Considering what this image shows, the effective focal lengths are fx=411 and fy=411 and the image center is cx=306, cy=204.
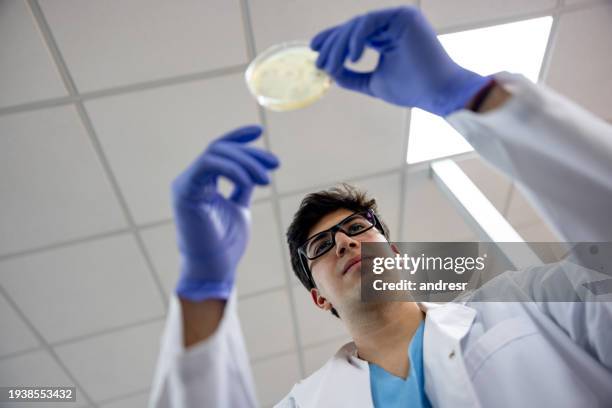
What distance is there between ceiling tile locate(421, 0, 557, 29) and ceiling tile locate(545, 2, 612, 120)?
0.59 feet

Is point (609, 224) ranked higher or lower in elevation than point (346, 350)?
higher

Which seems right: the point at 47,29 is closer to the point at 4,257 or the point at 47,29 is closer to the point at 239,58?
the point at 239,58

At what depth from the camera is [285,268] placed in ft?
8.31

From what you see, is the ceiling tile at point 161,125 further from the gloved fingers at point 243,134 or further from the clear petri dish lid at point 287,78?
the gloved fingers at point 243,134

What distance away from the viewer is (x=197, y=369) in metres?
0.79

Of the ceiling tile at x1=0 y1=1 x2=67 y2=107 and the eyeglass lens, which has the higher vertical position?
the ceiling tile at x1=0 y1=1 x2=67 y2=107

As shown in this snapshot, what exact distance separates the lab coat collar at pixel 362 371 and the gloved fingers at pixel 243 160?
744mm

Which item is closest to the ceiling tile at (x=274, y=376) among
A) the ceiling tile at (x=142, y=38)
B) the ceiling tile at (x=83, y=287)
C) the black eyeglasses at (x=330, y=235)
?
the ceiling tile at (x=83, y=287)

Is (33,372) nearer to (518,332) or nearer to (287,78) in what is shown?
(287,78)

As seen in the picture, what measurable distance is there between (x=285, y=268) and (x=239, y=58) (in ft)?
4.22

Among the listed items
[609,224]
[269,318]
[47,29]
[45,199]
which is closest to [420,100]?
[609,224]

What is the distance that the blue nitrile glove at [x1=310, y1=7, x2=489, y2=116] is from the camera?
1.08 meters

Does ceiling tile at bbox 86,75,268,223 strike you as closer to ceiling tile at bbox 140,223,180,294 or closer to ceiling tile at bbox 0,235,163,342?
ceiling tile at bbox 140,223,180,294

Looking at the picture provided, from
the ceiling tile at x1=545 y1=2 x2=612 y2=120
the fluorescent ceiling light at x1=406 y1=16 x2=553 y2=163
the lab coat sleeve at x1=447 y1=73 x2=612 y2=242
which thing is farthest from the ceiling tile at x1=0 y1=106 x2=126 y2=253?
the ceiling tile at x1=545 y1=2 x2=612 y2=120
